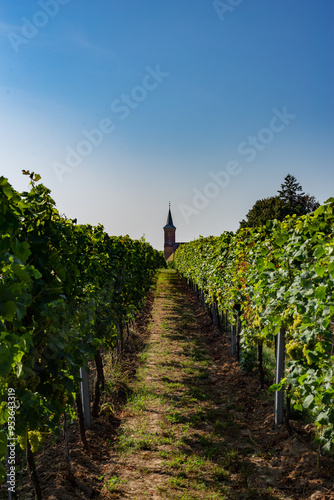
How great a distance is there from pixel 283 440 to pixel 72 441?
256cm

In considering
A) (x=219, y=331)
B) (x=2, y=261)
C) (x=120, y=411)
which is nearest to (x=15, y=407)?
(x=2, y=261)

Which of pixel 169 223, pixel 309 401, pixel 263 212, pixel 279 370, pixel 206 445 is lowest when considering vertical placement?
pixel 206 445

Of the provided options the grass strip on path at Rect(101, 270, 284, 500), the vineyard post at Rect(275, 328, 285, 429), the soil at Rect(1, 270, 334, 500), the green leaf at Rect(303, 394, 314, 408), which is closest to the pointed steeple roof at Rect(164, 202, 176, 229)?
the grass strip on path at Rect(101, 270, 284, 500)

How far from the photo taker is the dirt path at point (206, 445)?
367cm

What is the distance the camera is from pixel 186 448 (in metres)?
4.50

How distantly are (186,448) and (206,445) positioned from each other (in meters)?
0.26

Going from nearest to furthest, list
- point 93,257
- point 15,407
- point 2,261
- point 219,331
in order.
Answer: point 2,261 < point 15,407 < point 93,257 < point 219,331

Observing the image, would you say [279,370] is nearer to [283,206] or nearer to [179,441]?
[179,441]

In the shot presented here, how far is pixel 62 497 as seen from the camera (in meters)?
3.40

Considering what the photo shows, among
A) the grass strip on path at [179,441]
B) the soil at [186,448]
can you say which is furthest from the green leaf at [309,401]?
the grass strip on path at [179,441]

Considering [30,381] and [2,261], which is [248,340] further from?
[2,261]

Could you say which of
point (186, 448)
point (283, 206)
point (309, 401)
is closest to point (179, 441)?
point (186, 448)

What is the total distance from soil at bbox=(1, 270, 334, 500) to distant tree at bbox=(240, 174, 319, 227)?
32.7 meters

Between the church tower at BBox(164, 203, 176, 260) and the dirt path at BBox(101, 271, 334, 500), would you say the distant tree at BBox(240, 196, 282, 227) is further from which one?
the church tower at BBox(164, 203, 176, 260)
